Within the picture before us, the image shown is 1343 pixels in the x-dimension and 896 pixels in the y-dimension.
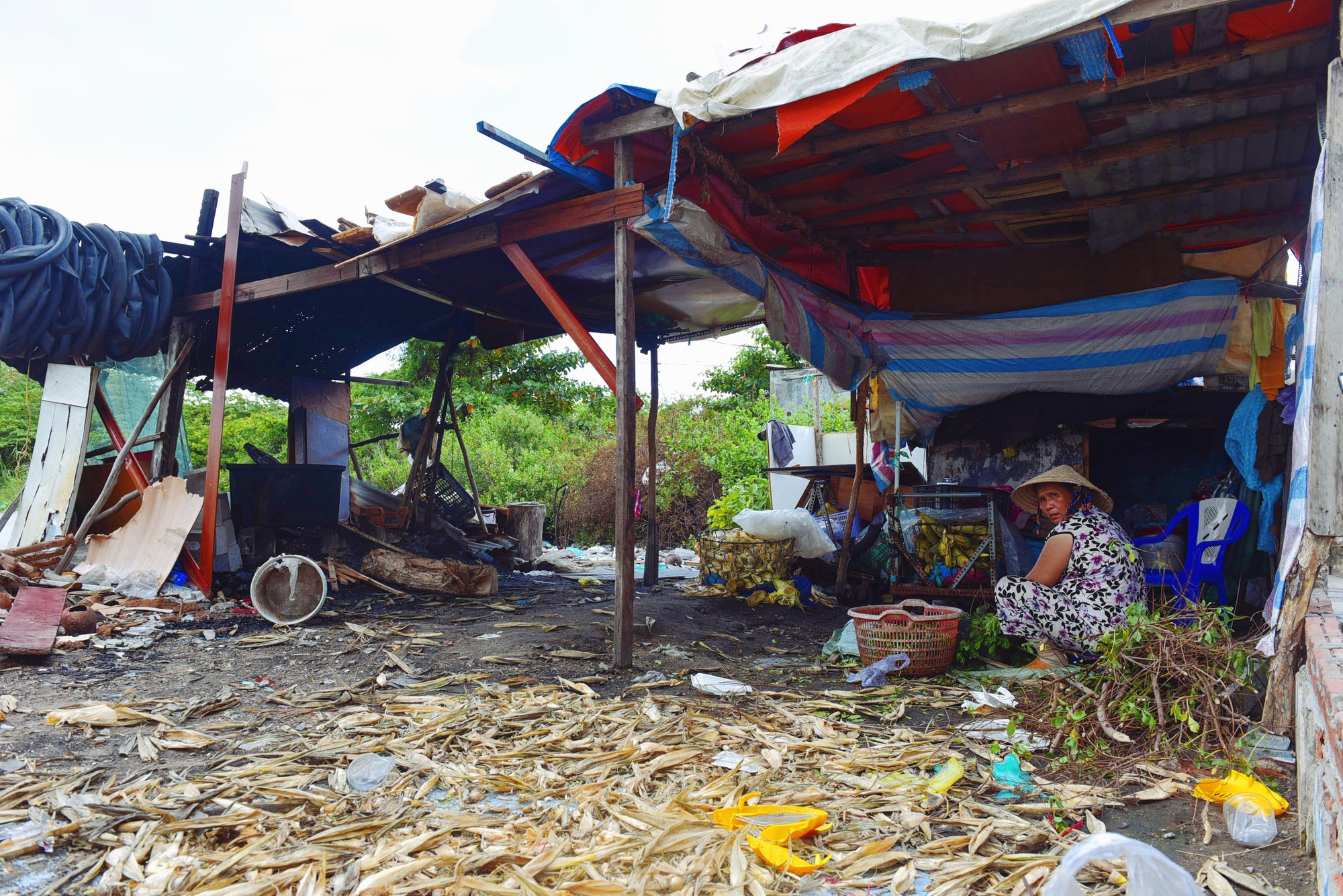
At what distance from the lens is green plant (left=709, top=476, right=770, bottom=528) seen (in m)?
10.9

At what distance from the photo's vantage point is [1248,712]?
3.51 meters

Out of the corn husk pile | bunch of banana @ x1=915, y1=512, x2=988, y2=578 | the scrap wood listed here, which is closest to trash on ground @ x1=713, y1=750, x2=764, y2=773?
the corn husk pile

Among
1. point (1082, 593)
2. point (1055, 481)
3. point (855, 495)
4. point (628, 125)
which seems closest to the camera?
point (1082, 593)

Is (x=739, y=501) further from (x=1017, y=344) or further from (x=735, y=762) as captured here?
(x=735, y=762)

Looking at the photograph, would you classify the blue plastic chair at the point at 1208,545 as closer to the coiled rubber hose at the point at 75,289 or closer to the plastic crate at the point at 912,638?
the plastic crate at the point at 912,638

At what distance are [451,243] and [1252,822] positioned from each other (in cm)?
601

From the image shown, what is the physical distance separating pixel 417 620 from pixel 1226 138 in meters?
6.90

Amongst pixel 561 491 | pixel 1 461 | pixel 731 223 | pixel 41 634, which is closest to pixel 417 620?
pixel 41 634

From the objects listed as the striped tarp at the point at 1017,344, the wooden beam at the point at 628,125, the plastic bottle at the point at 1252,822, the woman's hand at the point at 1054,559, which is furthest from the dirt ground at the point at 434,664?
the wooden beam at the point at 628,125

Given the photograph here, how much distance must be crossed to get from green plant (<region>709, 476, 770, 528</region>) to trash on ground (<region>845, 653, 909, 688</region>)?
15.6 feet

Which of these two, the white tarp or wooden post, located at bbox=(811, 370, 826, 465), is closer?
the white tarp

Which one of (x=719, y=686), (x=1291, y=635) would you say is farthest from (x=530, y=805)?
(x=1291, y=635)

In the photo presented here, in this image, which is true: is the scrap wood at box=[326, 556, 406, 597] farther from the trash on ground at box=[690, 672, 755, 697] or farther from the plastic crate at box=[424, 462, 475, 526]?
the trash on ground at box=[690, 672, 755, 697]

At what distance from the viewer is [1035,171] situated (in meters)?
5.49
